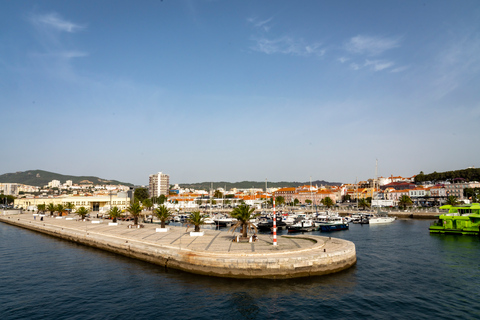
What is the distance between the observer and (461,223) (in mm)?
55406

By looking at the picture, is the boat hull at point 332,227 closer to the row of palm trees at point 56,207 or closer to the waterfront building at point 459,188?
the row of palm trees at point 56,207

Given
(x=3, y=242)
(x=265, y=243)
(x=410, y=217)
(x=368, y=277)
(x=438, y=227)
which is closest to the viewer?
(x=368, y=277)

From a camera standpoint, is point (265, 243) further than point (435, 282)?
Yes

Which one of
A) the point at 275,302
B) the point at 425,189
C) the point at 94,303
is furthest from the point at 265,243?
the point at 425,189

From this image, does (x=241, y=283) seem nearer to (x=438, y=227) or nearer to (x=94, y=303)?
(x=94, y=303)

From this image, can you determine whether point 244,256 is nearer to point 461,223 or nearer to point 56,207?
point 461,223

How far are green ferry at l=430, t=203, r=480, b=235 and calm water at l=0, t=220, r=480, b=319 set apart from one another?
22.6 m

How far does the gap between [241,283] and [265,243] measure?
33.3 ft

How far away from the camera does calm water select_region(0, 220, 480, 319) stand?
19.6 m

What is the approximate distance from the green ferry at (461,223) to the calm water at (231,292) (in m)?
22.6

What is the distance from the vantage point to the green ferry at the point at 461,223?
5409 centimetres

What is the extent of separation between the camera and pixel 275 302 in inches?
832

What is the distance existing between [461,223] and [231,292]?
2021 inches

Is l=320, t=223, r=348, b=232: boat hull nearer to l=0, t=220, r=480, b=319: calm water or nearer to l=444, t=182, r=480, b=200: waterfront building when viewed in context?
l=0, t=220, r=480, b=319: calm water
